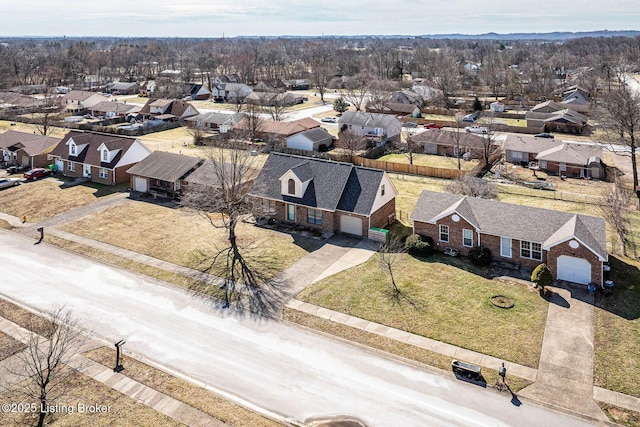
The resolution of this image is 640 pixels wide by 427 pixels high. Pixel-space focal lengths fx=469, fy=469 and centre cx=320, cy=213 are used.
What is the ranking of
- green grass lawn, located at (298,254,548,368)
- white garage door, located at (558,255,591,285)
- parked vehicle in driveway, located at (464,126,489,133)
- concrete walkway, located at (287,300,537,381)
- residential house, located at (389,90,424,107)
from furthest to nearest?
residential house, located at (389,90,424,107) → parked vehicle in driveway, located at (464,126,489,133) → white garage door, located at (558,255,591,285) → green grass lawn, located at (298,254,548,368) → concrete walkway, located at (287,300,537,381)

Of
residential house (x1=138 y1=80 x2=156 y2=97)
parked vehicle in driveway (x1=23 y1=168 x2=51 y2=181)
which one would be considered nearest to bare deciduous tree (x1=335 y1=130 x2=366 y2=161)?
parked vehicle in driveway (x1=23 y1=168 x2=51 y2=181)

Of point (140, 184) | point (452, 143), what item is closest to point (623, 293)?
point (452, 143)

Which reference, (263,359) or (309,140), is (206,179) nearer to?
(263,359)

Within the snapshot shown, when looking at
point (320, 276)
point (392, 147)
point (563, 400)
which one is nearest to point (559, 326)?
point (563, 400)

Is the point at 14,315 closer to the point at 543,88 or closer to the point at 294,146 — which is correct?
the point at 294,146

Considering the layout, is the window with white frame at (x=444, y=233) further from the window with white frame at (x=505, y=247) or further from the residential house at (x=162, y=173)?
the residential house at (x=162, y=173)

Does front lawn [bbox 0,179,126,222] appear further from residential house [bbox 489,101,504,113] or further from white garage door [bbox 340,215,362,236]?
residential house [bbox 489,101,504,113]
